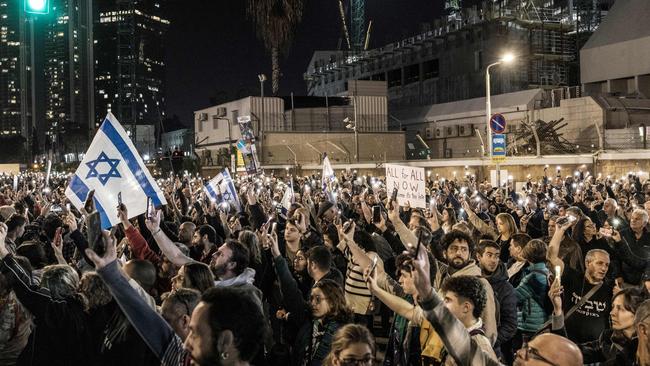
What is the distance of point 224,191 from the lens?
543 inches

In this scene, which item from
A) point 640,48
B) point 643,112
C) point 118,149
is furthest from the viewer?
point 640,48

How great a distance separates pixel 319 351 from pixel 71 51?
185630 mm

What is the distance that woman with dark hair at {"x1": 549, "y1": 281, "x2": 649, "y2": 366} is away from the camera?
4145 mm

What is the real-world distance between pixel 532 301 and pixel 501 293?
633 mm

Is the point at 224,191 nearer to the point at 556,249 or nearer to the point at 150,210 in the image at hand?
the point at 150,210

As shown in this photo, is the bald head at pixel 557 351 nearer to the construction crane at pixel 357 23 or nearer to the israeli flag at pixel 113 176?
the israeli flag at pixel 113 176

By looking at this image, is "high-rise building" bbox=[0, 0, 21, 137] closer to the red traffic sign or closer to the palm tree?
the palm tree

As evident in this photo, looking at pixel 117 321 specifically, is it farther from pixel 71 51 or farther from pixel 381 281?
pixel 71 51

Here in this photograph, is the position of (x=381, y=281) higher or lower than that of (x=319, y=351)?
higher

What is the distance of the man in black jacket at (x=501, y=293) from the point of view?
5.21m

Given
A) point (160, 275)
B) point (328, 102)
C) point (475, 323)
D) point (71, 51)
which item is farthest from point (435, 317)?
point (71, 51)

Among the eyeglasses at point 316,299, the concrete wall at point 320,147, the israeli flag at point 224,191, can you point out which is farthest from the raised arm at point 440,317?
the concrete wall at point 320,147

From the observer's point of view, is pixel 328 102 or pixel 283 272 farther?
pixel 328 102

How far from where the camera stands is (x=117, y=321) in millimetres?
3789
